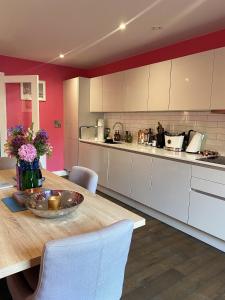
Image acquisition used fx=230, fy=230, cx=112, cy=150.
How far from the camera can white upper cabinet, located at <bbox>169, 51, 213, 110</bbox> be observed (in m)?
2.61

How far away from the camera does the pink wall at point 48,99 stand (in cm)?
416

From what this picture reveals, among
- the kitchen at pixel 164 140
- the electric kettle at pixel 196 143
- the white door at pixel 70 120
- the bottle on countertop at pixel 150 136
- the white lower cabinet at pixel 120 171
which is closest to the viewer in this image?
the kitchen at pixel 164 140

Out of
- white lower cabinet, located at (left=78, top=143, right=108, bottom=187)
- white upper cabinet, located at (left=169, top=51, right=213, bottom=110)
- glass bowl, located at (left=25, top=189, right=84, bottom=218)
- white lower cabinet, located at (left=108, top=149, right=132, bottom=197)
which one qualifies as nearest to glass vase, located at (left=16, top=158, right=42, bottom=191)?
glass bowl, located at (left=25, top=189, right=84, bottom=218)

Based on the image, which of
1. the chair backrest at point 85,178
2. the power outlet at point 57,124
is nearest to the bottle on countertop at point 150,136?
the chair backrest at point 85,178

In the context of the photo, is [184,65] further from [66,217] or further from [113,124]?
[66,217]

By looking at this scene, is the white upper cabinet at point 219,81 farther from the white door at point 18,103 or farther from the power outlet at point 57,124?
the power outlet at point 57,124

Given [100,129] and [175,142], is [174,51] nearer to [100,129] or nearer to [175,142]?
[175,142]

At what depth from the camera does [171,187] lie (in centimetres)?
275

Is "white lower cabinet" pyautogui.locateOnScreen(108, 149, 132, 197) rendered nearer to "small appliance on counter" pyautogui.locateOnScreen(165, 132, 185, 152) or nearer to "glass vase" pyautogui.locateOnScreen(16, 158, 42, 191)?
"small appliance on counter" pyautogui.locateOnScreen(165, 132, 185, 152)

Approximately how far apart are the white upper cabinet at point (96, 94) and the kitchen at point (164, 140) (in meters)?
0.02

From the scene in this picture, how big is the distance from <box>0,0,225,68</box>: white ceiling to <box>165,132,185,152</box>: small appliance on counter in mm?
1283

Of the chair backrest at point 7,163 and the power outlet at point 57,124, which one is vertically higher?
the power outlet at point 57,124

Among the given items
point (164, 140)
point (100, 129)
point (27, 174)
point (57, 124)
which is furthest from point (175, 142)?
point (57, 124)

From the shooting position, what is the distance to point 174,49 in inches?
129
